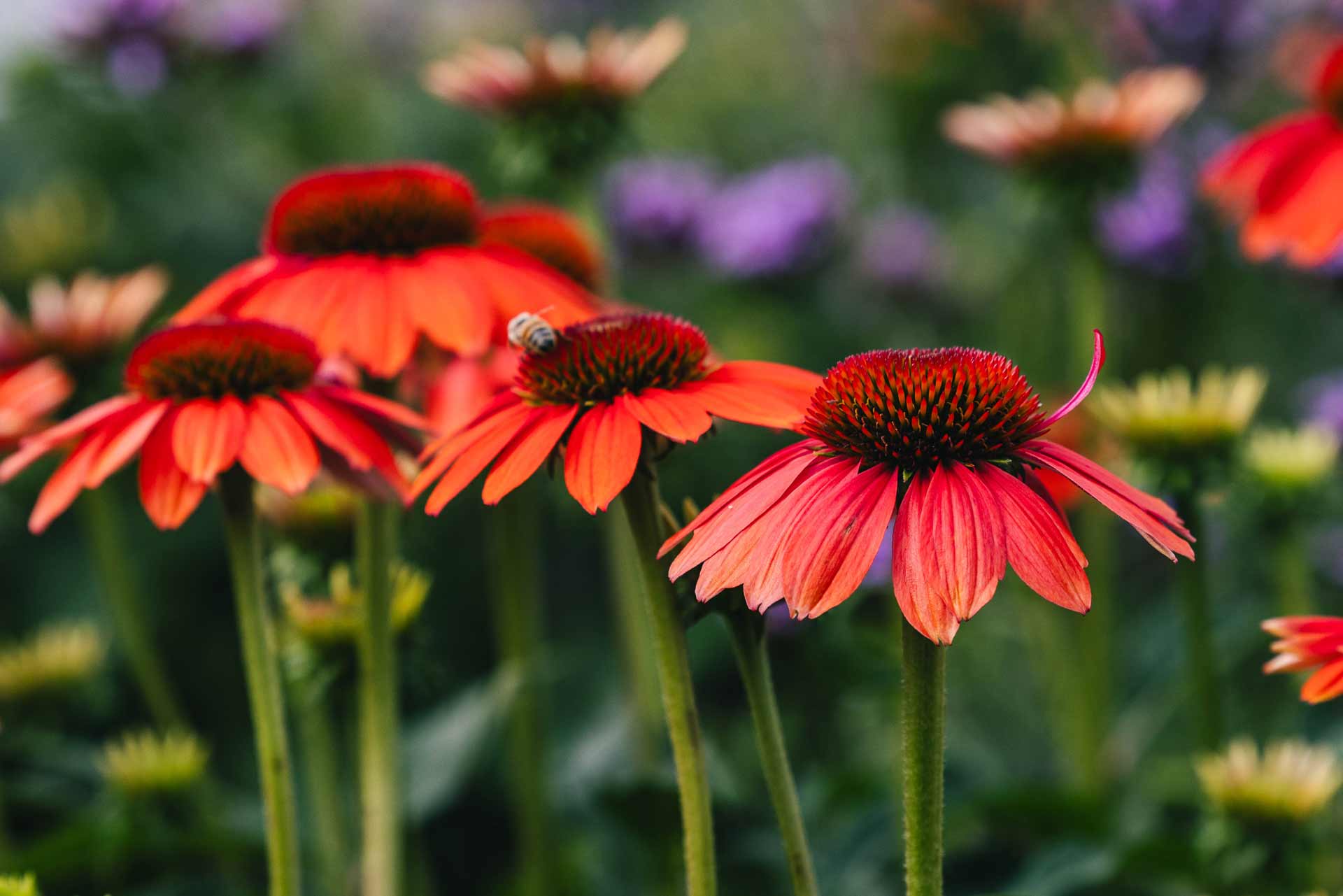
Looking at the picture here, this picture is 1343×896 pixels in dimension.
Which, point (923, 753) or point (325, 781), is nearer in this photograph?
point (923, 753)

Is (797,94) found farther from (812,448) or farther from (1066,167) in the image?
(812,448)

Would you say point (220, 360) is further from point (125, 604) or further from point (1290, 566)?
point (1290, 566)

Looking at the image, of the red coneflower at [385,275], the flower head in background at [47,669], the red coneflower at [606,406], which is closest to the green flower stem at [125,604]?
the flower head in background at [47,669]

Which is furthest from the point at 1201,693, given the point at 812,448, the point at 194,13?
the point at 194,13

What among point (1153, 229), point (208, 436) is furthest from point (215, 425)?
point (1153, 229)

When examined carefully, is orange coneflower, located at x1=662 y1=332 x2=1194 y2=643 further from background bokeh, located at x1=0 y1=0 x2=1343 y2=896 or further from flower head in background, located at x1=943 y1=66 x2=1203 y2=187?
flower head in background, located at x1=943 y1=66 x2=1203 y2=187

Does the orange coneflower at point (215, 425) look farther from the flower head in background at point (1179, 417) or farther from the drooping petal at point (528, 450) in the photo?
the flower head in background at point (1179, 417)
